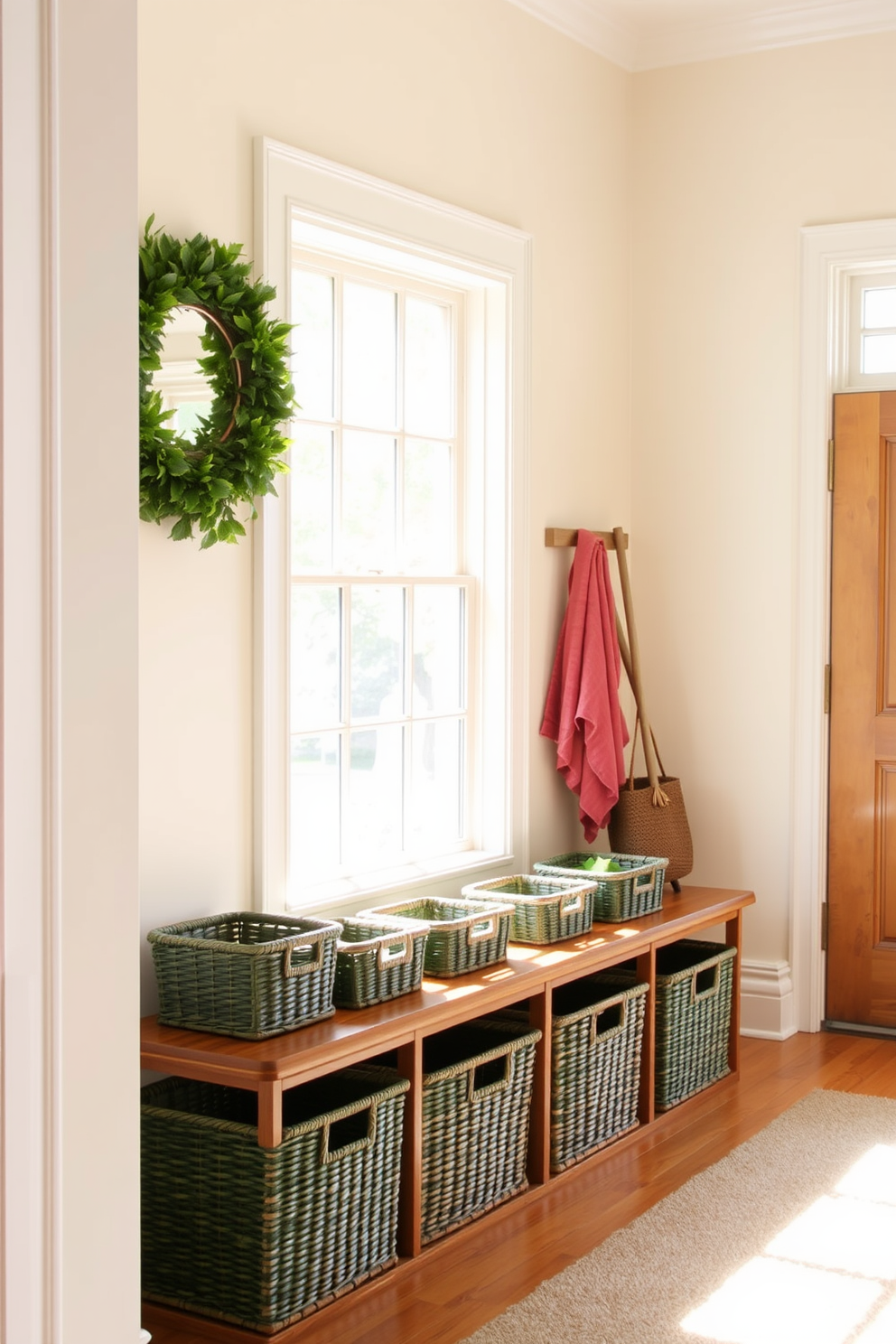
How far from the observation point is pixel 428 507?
402 cm

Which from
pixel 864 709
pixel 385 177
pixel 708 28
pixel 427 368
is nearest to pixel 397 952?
pixel 427 368

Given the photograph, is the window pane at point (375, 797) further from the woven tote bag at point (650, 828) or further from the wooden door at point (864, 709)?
the wooden door at point (864, 709)

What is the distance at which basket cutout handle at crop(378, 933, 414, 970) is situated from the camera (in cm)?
294

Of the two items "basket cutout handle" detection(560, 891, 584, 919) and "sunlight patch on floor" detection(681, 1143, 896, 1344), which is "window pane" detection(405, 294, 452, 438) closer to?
"basket cutout handle" detection(560, 891, 584, 919)

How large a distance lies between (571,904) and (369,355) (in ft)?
4.91

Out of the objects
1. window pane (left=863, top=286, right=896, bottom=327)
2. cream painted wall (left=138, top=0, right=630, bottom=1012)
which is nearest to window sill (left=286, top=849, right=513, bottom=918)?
cream painted wall (left=138, top=0, right=630, bottom=1012)

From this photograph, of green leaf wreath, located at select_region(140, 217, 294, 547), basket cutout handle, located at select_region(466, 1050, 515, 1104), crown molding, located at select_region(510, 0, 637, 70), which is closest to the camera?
green leaf wreath, located at select_region(140, 217, 294, 547)

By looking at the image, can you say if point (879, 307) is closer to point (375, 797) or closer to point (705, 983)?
point (705, 983)

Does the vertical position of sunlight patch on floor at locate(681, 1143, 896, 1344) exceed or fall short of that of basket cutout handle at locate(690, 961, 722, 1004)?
it falls short

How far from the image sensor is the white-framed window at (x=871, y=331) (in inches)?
181

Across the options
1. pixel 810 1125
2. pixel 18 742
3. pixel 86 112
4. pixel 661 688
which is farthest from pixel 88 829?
pixel 661 688

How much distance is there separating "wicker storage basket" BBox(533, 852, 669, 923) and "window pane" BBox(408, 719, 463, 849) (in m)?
0.29

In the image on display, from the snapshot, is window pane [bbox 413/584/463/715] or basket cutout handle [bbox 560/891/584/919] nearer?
basket cutout handle [bbox 560/891/584/919]

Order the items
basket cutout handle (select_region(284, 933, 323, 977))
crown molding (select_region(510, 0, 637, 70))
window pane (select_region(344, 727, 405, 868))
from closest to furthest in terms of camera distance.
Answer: basket cutout handle (select_region(284, 933, 323, 977)) < window pane (select_region(344, 727, 405, 868)) < crown molding (select_region(510, 0, 637, 70))
